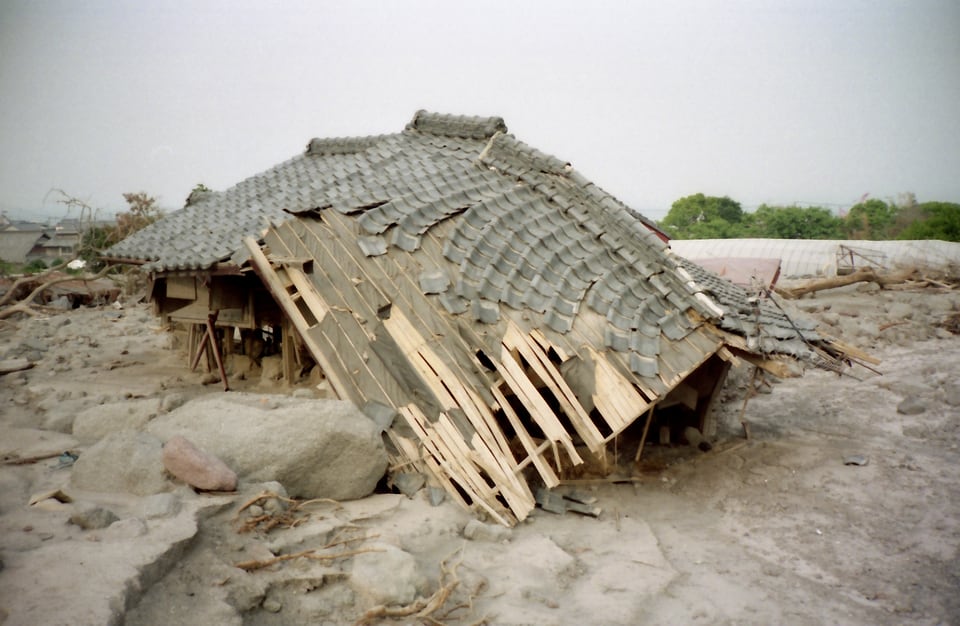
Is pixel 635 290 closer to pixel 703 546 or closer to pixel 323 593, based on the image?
pixel 703 546

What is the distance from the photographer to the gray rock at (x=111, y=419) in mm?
6254

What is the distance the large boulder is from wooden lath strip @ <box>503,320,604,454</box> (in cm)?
162

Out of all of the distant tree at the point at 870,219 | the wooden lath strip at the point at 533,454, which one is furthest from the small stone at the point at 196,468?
the distant tree at the point at 870,219

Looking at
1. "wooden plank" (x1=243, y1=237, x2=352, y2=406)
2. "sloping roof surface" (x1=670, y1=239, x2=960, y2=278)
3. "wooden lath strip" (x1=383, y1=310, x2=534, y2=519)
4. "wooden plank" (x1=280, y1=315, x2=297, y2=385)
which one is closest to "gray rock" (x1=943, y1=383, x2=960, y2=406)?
"wooden lath strip" (x1=383, y1=310, x2=534, y2=519)

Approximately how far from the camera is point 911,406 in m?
8.80

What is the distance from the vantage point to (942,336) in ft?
42.7

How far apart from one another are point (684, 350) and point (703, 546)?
5.94 feet

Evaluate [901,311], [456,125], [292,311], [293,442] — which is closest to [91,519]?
[293,442]

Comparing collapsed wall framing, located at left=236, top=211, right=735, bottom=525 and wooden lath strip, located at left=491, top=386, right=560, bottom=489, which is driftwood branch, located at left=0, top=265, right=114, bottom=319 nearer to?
collapsed wall framing, located at left=236, top=211, right=735, bottom=525

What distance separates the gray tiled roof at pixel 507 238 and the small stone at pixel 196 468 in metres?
2.59

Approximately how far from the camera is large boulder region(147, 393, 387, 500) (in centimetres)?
541

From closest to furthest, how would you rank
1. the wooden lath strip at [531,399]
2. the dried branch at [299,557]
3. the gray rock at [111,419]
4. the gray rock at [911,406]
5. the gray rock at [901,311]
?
the dried branch at [299,557] → the wooden lath strip at [531,399] → the gray rock at [111,419] → the gray rock at [911,406] → the gray rock at [901,311]

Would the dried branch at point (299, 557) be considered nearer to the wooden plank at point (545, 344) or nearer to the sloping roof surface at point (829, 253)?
the wooden plank at point (545, 344)

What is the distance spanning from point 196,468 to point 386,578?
5.88ft
